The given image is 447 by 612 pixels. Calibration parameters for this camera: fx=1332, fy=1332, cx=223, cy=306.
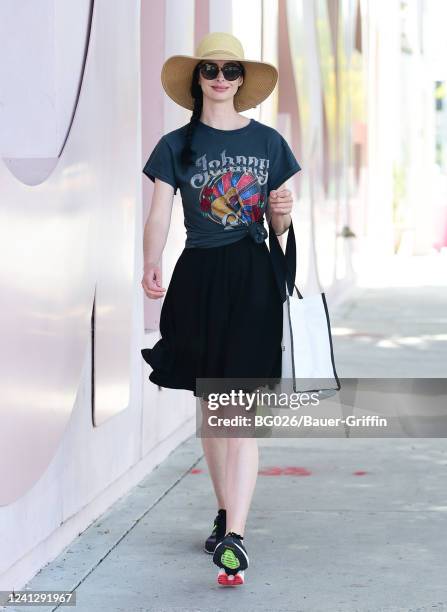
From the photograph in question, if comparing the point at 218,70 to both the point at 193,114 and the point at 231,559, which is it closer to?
the point at 193,114

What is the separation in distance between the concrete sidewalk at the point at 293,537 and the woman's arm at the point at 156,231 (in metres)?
1.01

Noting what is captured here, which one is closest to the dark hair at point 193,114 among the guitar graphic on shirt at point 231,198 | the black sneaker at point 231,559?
the guitar graphic on shirt at point 231,198

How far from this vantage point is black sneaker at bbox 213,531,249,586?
14.5ft

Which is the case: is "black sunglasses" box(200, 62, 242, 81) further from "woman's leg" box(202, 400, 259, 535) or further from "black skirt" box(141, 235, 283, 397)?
"woman's leg" box(202, 400, 259, 535)

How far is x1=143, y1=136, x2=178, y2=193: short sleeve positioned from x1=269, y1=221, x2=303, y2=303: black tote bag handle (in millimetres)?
397

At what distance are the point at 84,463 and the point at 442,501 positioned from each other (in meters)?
1.63

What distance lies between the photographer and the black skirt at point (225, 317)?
15.0ft

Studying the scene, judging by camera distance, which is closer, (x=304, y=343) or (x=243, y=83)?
(x=304, y=343)

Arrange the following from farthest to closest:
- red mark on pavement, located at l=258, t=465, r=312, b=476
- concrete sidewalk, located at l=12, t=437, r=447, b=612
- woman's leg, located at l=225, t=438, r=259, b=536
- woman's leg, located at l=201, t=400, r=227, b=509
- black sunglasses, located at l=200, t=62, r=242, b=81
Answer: red mark on pavement, located at l=258, t=465, r=312, b=476, woman's leg, located at l=201, t=400, r=227, b=509, black sunglasses, located at l=200, t=62, r=242, b=81, woman's leg, located at l=225, t=438, r=259, b=536, concrete sidewalk, located at l=12, t=437, r=447, b=612

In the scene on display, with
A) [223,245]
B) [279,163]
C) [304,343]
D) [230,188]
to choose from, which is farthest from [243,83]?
[304,343]

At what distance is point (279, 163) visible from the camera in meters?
4.64

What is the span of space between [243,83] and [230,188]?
0.49 m

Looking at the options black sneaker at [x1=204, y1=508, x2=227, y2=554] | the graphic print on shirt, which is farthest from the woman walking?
black sneaker at [x1=204, y1=508, x2=227, y2=554]

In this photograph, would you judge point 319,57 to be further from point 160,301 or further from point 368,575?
point 368,575
